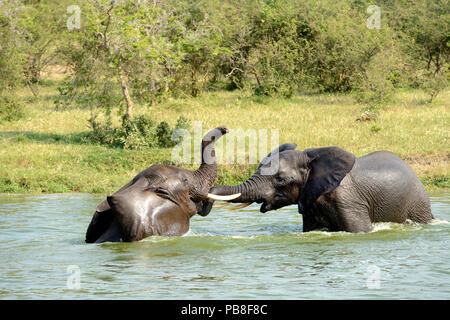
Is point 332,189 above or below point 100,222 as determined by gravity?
above

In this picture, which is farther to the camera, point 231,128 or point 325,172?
point 231,128

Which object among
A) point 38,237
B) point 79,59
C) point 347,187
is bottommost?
point 38,237

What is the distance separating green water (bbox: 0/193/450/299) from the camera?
7.05 metres

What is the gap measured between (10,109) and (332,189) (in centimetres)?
1299

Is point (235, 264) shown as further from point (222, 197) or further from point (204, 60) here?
point (204, 60)

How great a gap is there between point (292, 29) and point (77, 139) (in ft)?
32.5

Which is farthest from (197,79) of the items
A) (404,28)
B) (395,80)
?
(404,28)

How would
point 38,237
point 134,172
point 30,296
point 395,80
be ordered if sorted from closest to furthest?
1. point 30,296
2. point 38,237
3. point 134,172
4. point 395,80

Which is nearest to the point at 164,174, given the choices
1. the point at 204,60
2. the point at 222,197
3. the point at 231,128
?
the point at 222,197

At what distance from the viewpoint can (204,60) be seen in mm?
24812

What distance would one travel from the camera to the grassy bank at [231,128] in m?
14.7

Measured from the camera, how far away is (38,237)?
1015cm

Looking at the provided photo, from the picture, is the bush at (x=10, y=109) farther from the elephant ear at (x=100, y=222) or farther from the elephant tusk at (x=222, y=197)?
the elephant tusk at (x=222, y=197)
